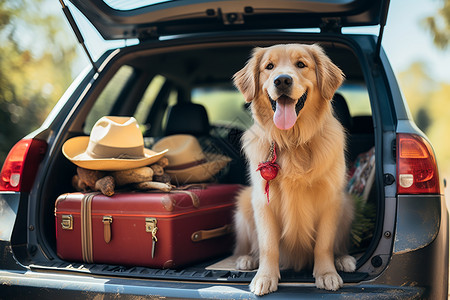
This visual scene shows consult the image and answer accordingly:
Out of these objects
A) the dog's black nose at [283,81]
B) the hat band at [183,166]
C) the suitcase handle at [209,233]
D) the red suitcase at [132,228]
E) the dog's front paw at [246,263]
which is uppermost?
the dog's black nose at [283,81]

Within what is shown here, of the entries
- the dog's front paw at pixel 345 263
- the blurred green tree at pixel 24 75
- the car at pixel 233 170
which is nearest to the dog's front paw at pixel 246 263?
the car at pixel 233 170

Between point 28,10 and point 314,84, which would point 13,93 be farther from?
point 314,84

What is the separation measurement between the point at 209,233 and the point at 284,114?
35.0 inches

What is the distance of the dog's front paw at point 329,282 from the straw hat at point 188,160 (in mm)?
1249

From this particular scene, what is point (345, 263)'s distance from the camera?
7.14 feet

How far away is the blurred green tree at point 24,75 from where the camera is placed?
734 cm

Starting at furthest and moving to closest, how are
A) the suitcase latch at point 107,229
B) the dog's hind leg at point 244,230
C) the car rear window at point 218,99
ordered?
the car rear window at point 218,99
the dog's hind leg at point 244,230
the suitcase latch at point 107,229

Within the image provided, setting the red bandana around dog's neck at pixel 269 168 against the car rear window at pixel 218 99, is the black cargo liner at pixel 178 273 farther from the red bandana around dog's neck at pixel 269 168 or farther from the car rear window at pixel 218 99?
the car rear window at pixel 218 99

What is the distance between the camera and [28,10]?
32.1 feet

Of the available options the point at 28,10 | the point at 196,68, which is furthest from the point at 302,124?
the point at 28,10

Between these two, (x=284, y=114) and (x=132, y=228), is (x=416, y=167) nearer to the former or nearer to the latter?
(x=284, y=114)

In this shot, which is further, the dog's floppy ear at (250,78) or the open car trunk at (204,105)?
the dog's floppy ear at (250,78)

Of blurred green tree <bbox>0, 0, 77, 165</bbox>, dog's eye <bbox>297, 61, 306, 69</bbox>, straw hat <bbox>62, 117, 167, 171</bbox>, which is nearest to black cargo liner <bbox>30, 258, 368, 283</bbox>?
straw hat <bbox>62, 117, 167, 171</bbox>

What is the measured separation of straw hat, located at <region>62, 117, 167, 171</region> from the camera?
234 cm
